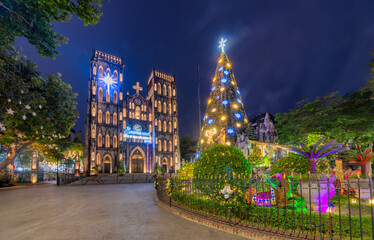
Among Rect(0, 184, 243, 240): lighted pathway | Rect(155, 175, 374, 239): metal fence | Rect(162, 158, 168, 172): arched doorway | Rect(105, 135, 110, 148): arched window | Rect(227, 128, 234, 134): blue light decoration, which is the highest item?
Rect(227, 128, 234, 134): blue light decoration

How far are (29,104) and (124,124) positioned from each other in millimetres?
27313

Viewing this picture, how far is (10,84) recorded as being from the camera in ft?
38.1

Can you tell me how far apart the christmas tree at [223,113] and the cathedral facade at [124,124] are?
24.9m

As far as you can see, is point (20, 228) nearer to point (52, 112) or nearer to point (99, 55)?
point (52, 112)

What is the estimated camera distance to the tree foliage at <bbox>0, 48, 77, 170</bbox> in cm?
1166

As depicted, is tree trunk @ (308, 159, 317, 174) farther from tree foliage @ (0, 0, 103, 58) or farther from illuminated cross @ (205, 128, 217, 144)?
tree foliage @ (0, 0, 103, 58)

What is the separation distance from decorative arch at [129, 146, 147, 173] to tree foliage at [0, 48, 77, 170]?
2184 cm

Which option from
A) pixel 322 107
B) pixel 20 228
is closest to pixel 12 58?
pixel 20 228

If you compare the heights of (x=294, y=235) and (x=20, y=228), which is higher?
(x=294, y=235)

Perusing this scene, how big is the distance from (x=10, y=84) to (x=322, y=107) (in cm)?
2044

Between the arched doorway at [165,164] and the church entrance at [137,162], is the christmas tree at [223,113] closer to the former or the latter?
the church entrance at [137,162]

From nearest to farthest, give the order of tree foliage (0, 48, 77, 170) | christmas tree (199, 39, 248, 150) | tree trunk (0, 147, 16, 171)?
tree foliage (0, 48, 77, 170), christmas tree (199, 39, 248, 150), tree trunk (0, 147, 16, 171)

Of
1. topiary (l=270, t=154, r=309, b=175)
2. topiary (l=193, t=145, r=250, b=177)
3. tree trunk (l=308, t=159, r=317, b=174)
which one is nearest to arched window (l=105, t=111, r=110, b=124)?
topiary (l=193, t=145, r=250, b=177)

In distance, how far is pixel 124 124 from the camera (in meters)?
40.2
